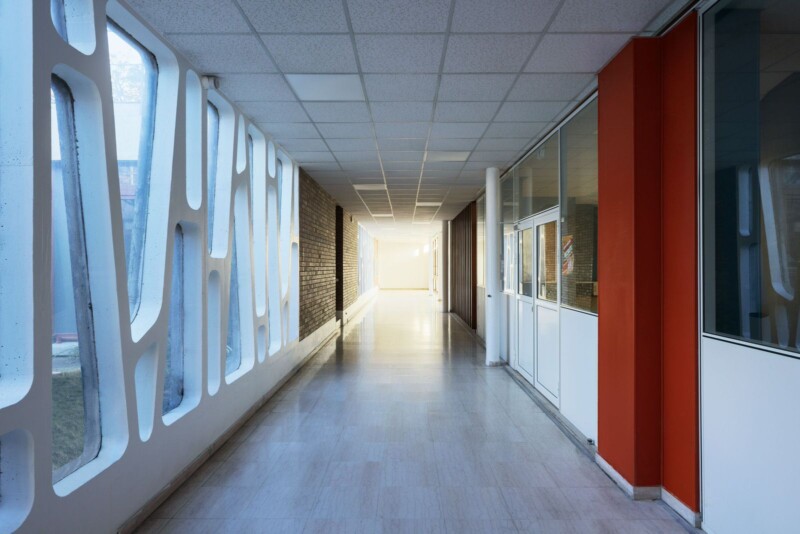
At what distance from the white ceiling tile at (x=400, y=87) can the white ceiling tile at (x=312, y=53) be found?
0.26 meters

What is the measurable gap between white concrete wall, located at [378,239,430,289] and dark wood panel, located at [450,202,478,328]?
47.0ft

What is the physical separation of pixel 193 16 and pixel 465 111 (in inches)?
96.1

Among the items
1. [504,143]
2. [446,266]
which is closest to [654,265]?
[504,143]

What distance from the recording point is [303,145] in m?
5.77

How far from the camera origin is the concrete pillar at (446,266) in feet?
50.6

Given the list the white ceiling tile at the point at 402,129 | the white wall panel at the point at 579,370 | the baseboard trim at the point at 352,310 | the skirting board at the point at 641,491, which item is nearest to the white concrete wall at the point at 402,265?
the baseboard trim at the point at 352,310

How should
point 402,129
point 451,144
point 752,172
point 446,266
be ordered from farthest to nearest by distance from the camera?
point 446,266 → point 451,144 → point 402,129 → point 752,172

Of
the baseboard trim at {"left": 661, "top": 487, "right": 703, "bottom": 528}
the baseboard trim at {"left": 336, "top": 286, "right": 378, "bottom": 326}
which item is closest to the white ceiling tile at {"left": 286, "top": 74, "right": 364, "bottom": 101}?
the baseboard trim at {"left": 661, "top": 487, "right": 703, "bottom": 528}

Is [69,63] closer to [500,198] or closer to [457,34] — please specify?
[457,34]

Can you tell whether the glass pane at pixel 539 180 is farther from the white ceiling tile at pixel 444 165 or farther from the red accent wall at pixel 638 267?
the red accent wall at pixel 638 267

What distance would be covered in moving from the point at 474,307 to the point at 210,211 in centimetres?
738

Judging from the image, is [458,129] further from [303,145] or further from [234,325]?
[234,325]

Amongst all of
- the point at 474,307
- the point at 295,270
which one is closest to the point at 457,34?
the point at 295,270

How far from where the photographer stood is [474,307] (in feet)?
35.3
